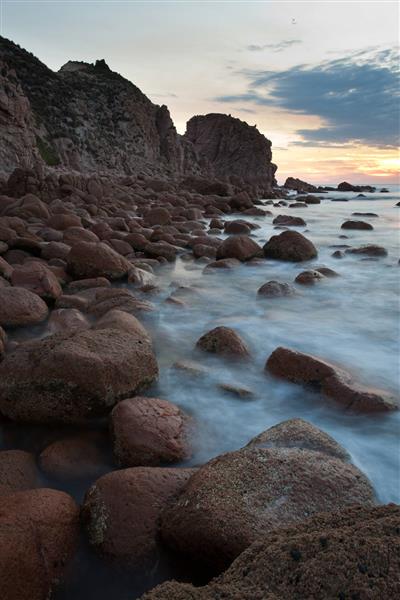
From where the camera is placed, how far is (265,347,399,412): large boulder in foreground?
3215 mm

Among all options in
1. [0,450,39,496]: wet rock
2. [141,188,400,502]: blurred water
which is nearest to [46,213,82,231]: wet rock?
[141,188,400,502]: blurred water

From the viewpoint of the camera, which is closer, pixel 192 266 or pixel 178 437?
pixel 178 437

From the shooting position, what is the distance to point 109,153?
3375cm

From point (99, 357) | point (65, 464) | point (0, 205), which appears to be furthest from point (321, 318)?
point (0, 205)

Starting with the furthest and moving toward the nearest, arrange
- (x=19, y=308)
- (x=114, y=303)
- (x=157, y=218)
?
(x=157, y=218), (x=114, y=303), (x=19, y=308)

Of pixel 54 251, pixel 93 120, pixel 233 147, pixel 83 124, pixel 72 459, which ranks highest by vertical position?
pixel 233 147

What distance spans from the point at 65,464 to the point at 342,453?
1383 millimetres

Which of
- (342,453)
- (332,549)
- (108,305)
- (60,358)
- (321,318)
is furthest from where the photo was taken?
(321,318)

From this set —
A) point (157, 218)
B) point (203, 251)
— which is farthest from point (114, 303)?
point (157, 218)

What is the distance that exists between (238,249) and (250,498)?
248 inches

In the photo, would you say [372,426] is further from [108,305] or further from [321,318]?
[108,305]

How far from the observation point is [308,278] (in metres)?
6.70

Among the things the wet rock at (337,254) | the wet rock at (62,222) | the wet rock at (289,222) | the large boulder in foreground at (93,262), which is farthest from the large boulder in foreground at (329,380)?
the wet rock at (289,222)

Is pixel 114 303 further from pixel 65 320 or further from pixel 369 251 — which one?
pixel 369 251
